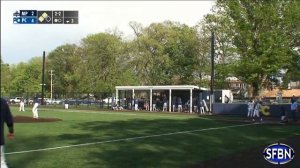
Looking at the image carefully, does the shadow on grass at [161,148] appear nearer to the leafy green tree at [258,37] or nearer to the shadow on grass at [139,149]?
the shadow on grass at [139,149]

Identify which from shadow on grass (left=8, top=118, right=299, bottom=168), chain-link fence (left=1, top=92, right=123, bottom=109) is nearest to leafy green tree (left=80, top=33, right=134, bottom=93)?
chain-link fence (left=1, top=92, right=123, bottom=109)

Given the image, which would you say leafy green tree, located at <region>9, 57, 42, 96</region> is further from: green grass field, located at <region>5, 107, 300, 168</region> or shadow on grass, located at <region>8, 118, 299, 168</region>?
shadow on grass, located at <region>8, 118, 299, 168</region>

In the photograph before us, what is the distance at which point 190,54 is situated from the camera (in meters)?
74.3

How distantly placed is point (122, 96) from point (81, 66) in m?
27.6

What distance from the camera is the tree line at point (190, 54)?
4978cm

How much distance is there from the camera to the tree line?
49.8 meters

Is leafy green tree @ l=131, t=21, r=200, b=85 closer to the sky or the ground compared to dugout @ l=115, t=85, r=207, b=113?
closer to the sky

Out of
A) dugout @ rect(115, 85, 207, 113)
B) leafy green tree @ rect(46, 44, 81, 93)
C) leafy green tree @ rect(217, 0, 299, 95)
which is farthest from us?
leafy green tree @ rect(46, 44, 81, 93)

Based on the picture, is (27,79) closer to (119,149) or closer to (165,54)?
(165,54)

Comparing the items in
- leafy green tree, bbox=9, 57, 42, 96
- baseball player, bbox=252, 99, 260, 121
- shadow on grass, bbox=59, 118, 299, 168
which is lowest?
shadow on grass, bbox=59, 118, 299, 168

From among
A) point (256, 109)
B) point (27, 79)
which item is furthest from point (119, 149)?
point (27, 79)

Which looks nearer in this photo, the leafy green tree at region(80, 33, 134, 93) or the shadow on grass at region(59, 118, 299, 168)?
the shadow on grass at region(59, 118, 299, 168)

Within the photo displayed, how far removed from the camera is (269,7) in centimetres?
4928

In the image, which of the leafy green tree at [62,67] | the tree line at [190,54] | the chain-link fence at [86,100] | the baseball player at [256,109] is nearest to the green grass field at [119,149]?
the baseball player at [256,109]
